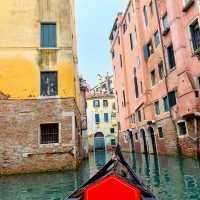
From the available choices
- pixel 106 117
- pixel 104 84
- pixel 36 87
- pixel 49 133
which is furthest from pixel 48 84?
pixel 104 84

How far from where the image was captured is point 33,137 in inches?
458

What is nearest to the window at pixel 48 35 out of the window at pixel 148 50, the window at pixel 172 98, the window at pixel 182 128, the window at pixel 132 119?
the window at pixel 172 98

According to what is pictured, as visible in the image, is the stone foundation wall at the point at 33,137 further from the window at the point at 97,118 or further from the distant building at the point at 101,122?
the window at the point at 97,118

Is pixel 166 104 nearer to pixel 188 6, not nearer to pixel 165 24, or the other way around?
pixel 165 24

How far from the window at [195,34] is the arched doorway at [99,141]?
28.6m

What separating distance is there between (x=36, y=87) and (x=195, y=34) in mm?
8902

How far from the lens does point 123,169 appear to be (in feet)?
18.5

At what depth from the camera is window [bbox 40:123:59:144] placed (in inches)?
464

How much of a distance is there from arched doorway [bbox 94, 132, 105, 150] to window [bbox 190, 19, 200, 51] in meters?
28.6

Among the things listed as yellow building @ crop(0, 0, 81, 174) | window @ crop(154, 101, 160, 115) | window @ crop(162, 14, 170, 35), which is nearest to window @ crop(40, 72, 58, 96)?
yellow building @ crop(0, 0, 81, 174)

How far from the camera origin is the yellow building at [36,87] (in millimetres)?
11461

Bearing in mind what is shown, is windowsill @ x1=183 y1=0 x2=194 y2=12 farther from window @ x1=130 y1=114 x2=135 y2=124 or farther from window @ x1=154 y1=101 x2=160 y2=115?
window @ x1=130 y1=114 x2=135 y2=124

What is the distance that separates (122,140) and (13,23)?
2020cm

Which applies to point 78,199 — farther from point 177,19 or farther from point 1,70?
point 177,19
